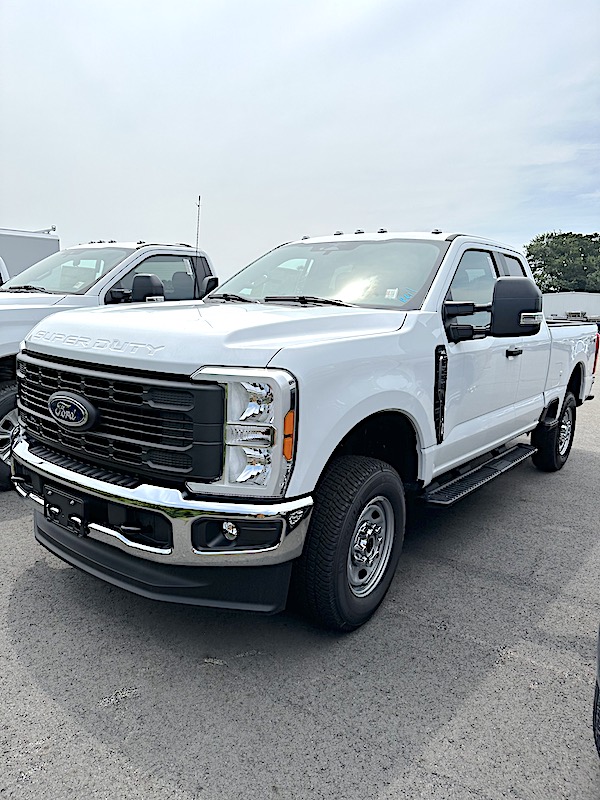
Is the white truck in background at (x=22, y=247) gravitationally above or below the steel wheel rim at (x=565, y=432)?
above

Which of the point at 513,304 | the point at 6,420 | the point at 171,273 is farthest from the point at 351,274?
the point at 171,273

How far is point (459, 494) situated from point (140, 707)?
2.14 m

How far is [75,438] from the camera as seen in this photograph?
2.95 meters

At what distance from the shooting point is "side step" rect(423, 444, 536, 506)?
3.75 meters

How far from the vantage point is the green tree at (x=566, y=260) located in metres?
87.2

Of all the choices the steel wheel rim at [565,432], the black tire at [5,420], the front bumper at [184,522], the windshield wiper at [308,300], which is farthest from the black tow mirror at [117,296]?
the steel wheel rim at [565,432]

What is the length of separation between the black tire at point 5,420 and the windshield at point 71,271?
148 cm

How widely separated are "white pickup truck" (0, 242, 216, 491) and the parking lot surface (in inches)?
62.3

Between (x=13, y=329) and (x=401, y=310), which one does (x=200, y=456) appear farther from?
(x=13, y=329)

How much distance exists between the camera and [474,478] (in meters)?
4.26

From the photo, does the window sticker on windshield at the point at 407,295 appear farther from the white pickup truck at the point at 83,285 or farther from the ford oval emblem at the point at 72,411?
the white pickup truck at the point at 83,285

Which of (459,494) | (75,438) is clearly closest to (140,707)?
(75,438)

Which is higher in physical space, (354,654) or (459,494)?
(459,494)

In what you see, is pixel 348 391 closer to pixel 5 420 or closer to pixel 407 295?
pixel 407 295
